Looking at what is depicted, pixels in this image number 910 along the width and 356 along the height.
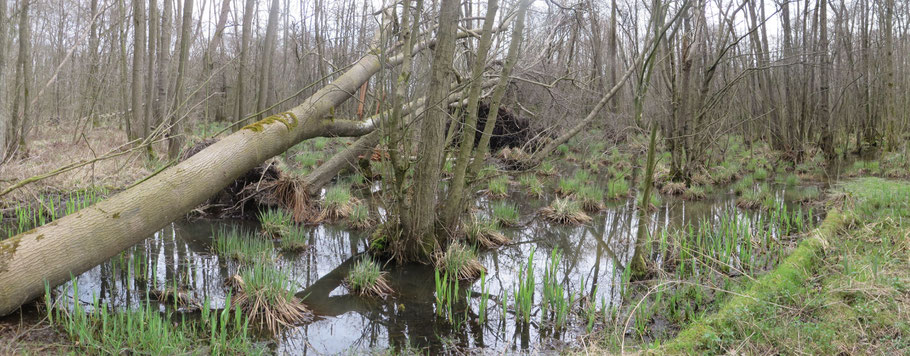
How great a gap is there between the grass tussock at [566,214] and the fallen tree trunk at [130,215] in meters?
3.95

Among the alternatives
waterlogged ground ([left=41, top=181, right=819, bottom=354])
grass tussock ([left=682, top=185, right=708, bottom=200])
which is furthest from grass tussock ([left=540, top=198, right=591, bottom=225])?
grass tussock ([left=682, top=185, right=708, bottom=200])

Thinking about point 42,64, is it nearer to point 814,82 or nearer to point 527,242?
point 527,242

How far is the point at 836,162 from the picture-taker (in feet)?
48.2

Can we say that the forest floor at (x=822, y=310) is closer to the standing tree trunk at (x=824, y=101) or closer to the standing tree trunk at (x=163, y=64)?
the standing tree trunk at (x=163, y=64)

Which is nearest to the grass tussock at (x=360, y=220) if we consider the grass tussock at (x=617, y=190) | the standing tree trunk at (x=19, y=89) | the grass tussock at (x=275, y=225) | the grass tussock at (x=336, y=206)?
the grass tussock at (x=336, y=206)

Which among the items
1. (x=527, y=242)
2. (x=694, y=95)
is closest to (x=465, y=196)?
(x=527, y=242)

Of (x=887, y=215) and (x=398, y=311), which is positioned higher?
(x=887, y=215)

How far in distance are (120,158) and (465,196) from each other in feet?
23.4

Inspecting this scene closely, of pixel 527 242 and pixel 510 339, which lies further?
pixel 527 242

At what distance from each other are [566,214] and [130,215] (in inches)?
233

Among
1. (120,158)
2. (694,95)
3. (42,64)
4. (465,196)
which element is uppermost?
(42,64)

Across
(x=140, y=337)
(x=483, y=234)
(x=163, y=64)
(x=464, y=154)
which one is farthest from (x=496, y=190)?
(x=140, y=337)

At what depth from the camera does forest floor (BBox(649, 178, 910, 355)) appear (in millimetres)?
3066

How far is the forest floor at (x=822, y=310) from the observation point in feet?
10.1
